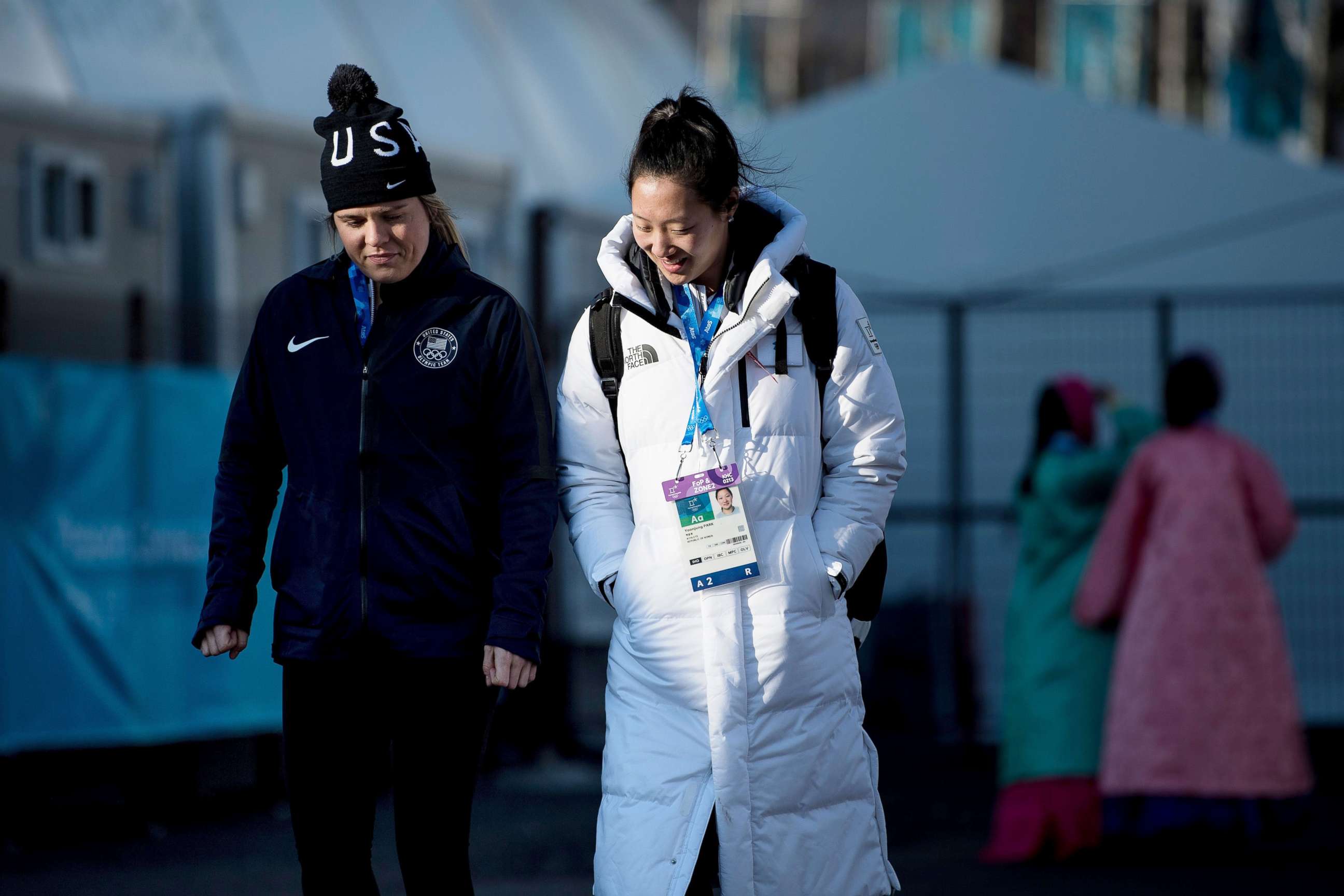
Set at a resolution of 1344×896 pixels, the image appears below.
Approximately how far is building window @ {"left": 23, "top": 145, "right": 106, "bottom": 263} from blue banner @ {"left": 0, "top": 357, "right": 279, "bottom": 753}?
3.24 metres

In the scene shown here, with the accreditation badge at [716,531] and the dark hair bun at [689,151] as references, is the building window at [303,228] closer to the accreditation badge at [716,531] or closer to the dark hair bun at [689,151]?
the dark hair bun at [689,151]

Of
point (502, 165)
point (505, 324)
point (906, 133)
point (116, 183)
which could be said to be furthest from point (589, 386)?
point (502, 165)

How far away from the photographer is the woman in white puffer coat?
10.2ft

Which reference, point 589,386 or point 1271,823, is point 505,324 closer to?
point 589,386

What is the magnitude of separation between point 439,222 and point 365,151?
0.85 ft

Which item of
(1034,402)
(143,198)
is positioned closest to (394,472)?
(1034,402)

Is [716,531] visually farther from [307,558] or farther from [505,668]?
[307,558]

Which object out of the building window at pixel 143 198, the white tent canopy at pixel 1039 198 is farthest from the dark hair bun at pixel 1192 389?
the building window at pixel 143 198

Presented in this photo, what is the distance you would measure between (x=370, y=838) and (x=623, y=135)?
1791 cm

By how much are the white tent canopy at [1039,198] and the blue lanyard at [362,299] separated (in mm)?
6644

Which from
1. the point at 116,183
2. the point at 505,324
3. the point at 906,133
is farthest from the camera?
the point at 116,183

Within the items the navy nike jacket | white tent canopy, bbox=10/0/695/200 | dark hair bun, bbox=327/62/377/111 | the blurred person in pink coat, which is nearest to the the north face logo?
the navy nike jacket

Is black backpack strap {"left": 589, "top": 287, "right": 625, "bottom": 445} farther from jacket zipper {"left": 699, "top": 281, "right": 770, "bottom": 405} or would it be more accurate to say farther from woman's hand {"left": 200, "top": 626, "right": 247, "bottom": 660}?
woman's hand {"left": 200, "top": 626, "right": 247, "bottom": 660}

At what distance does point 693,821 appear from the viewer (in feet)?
10.2
